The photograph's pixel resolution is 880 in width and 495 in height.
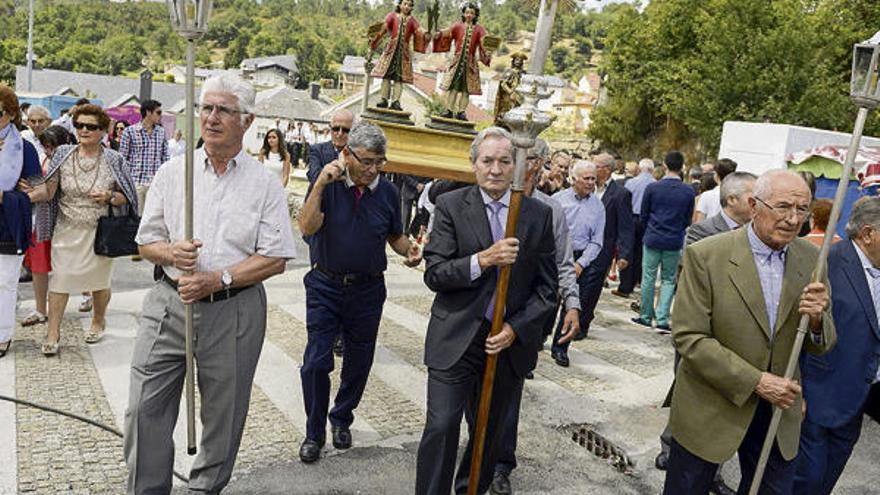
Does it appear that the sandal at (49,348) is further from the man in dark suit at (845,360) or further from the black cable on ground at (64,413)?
the man in dark suit at (845,360)

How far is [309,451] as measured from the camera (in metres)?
4.77

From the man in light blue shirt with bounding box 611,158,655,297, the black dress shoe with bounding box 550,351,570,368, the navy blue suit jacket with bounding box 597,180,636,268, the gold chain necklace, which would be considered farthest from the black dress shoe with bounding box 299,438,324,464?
the man in light blue shirt with bounding box 611,158,655,297

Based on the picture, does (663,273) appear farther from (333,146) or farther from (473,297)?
(473,297)

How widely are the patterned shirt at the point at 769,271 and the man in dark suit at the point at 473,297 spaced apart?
1.03 metres

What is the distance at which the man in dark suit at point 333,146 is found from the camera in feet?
20.2

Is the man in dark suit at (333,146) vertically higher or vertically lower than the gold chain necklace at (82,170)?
higher

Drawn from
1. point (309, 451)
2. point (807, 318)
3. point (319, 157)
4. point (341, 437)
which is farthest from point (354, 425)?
point (807, 318)

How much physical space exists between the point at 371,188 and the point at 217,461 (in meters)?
2.01

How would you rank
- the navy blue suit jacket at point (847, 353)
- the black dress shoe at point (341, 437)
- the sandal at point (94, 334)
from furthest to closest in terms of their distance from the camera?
the sandal at point (94, 334) < the black dress shoe at point (341, 437) < the navy blue suit jacket at point (847, 353)

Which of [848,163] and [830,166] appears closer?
[848,163]

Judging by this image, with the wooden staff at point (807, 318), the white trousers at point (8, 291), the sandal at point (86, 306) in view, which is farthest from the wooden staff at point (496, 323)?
the sandal at point (86, 306)

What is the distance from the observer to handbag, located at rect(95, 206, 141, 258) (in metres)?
6.15

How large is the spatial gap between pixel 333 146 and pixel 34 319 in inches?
129

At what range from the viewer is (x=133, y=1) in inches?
7042
